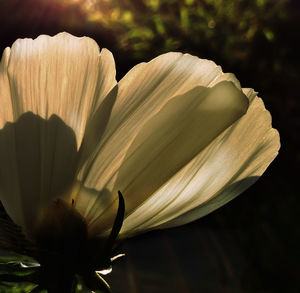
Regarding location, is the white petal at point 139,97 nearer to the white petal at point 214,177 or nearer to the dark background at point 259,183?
the white petal at point 214,177

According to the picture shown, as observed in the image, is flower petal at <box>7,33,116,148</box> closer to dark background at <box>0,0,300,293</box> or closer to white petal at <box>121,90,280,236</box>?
white petal at <box>121,90,280,236</box>

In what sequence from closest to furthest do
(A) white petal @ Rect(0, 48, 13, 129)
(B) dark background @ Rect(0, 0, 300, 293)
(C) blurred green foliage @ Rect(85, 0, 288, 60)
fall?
(A) white petal @ Rect(0, 48, 13, 129) → (B) dark background @ Rect(0, 0, 300, 293) → (C) blurred green foliage @ Rect(85, 0, 288, 60)

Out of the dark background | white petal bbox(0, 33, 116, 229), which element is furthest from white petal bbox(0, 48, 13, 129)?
the dark background

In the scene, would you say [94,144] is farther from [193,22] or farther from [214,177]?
[193,22]

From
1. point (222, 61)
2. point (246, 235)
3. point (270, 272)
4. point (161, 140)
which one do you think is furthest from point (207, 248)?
point (161, 140)

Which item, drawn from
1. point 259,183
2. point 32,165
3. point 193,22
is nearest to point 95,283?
point 32,165

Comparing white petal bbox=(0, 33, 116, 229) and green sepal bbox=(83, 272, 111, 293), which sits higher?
white petal bbox=(0, 33, 116, 229)

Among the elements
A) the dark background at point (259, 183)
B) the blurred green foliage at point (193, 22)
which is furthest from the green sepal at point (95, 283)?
the blurred green foliage at point (193, 22)
